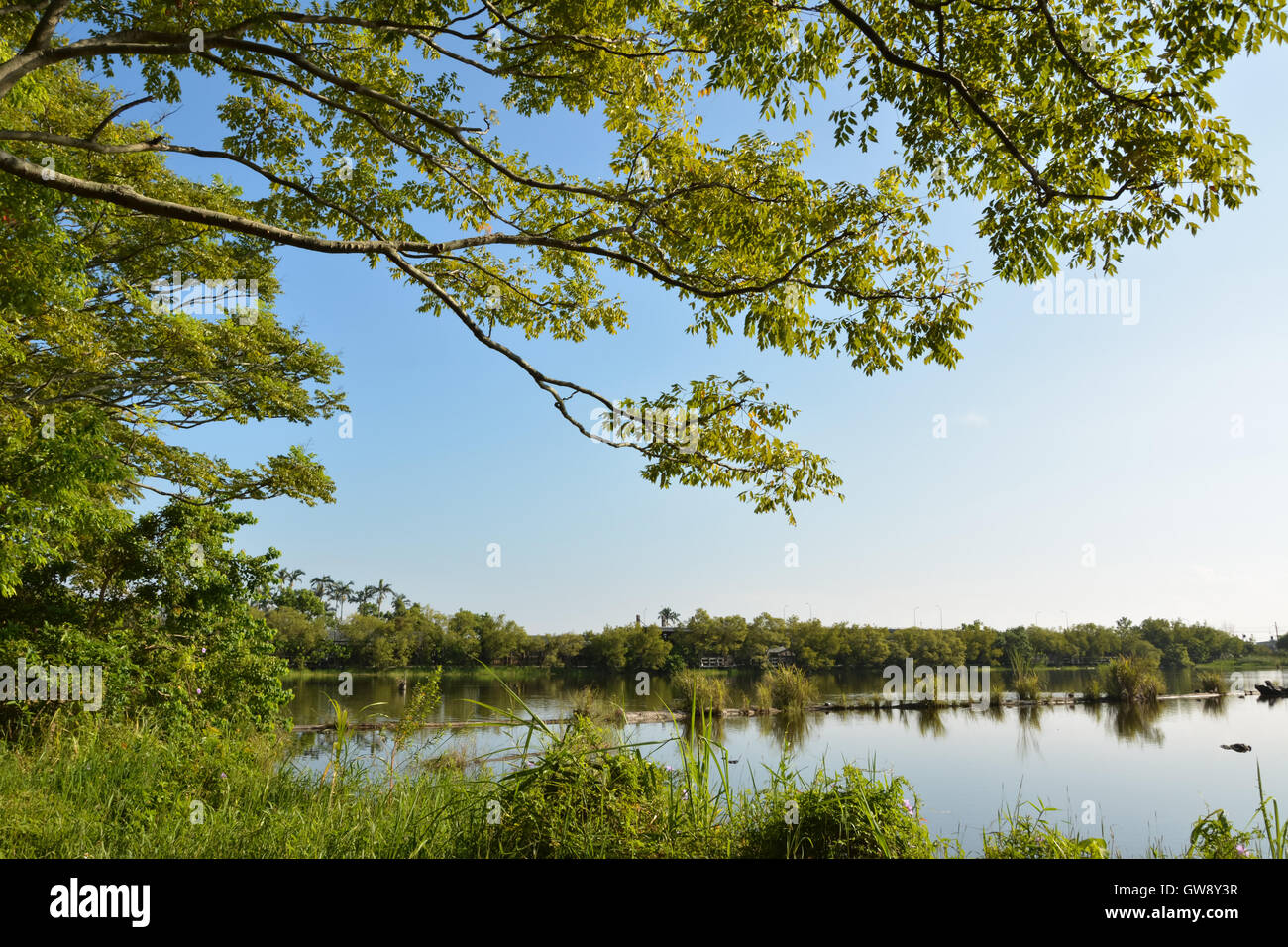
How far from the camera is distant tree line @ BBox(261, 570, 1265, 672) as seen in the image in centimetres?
4384

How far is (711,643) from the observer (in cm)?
4647

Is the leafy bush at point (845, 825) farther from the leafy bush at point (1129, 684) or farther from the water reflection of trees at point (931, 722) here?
the leafy bush at point (1129, 684)

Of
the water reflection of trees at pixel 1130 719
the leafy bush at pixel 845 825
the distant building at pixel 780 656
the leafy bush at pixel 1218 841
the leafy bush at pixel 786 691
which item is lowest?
the distant building at pixel 780 656

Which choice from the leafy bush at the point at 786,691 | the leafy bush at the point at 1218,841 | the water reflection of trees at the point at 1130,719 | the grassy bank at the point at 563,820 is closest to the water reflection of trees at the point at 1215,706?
the water reflection of trees at the point at 1130,719

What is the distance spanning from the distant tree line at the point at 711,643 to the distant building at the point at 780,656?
32cm

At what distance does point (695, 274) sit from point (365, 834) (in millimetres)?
4909

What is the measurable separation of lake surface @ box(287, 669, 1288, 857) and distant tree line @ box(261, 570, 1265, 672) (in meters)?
15.9

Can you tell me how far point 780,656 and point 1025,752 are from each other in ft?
113

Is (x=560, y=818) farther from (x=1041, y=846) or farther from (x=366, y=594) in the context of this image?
(x=366, y=594)

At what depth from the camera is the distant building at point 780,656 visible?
48.8 metres

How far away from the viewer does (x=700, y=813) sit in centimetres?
379

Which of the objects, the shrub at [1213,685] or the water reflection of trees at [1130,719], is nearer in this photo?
the water reflection of trees at [1130,719]

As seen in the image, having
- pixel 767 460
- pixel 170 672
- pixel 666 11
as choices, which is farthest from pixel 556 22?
pixel 170 672

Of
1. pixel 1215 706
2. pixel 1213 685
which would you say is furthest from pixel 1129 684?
pixel 1213 685
